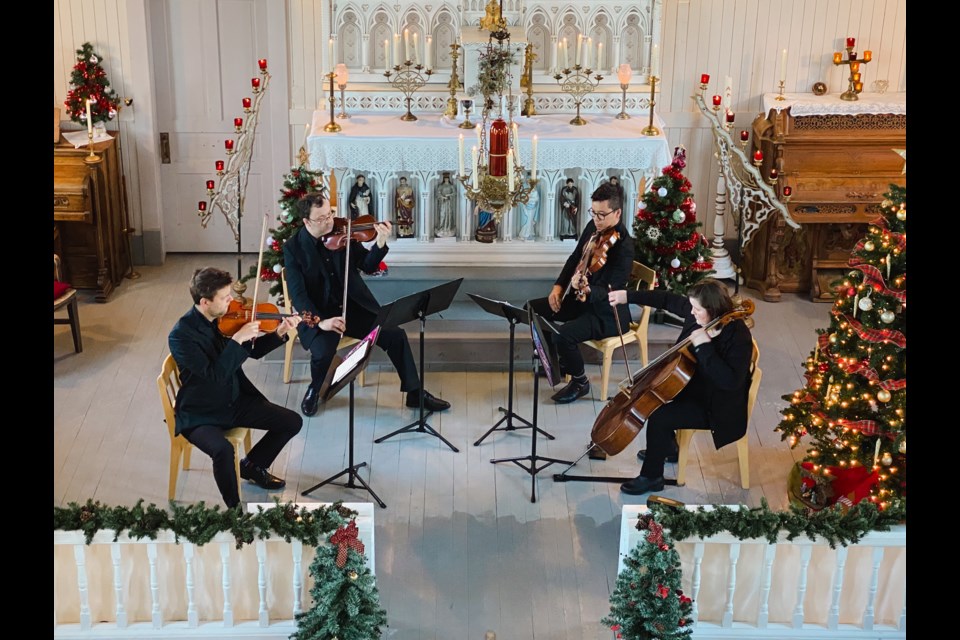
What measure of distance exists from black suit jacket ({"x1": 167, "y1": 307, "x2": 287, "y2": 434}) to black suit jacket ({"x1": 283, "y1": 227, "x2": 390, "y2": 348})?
727mm

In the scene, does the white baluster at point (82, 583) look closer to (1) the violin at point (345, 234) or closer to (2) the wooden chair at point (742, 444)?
(1) the violin at point (345, 234)

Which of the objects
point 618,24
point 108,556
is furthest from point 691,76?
point 108,556

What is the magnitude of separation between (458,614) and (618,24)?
4.49 m

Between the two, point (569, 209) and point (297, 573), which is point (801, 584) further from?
point (569, 209)

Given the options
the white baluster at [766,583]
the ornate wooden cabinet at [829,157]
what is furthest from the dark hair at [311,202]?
the ornate wooden cabinet at [829,157]

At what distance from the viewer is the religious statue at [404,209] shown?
297 inches

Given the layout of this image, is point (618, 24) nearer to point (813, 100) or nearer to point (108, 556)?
point (813, 100)

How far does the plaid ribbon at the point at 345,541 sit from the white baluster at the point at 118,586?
787 mm

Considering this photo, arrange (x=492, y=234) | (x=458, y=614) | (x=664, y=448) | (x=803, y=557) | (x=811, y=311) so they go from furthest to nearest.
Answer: (x=811, y=311)
(x=492, y=234)
(x=664, y=448)
(x=458, y=614)
(x=803, y=557)

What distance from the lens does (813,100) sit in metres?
8.03

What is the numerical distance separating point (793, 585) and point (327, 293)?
9.70 ft

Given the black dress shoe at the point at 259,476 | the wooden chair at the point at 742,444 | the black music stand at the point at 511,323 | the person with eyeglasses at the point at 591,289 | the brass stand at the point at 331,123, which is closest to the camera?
the black music stand at the point at 511,323

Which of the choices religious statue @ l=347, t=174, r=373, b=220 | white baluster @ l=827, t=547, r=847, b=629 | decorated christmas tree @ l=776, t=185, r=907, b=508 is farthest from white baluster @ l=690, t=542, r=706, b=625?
religious statue @ l=347, t=174, r=373, b=220

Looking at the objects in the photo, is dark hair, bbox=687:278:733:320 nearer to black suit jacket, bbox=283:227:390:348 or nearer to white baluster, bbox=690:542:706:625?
white baluster, bbox=690:542:706:625
